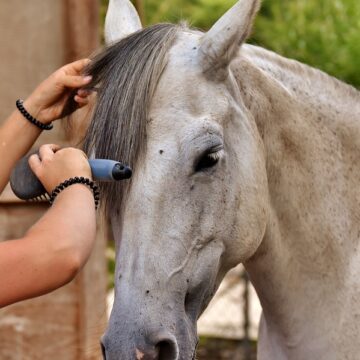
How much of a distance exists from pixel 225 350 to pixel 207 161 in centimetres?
531

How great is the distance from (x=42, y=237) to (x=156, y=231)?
746mm

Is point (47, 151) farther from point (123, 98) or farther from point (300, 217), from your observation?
point (300, 217)

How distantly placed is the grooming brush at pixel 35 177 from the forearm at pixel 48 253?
0.61 ft

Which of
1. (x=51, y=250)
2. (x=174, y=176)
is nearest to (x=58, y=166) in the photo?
(x=51, y=250)

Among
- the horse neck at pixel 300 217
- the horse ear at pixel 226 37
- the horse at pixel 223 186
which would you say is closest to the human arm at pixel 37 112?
the horse at pixel 223 186

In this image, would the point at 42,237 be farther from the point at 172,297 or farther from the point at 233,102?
the point at 233,102

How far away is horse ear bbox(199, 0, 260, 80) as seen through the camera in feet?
9.76

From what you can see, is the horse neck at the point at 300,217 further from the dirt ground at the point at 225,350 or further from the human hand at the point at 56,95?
the dirt ground at the point at 225,350

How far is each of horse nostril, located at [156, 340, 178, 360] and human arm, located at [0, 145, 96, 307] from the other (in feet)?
2.27

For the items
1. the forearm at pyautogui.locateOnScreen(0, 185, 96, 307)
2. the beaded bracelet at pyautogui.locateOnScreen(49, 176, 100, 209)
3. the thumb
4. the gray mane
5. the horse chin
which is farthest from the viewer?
the gray mane

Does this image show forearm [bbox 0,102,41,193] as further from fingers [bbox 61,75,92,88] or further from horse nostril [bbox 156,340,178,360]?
horse nostril [bbox 156,340,178,360]

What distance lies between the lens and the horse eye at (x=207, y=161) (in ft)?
9.60

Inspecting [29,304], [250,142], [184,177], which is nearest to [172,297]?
[184,177]

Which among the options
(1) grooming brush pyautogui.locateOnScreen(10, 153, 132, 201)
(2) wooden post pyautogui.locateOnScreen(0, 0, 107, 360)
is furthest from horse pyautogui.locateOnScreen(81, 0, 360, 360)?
(2) wooden post pyautogui.locateOnScreen(0, 0, 107, 360)
